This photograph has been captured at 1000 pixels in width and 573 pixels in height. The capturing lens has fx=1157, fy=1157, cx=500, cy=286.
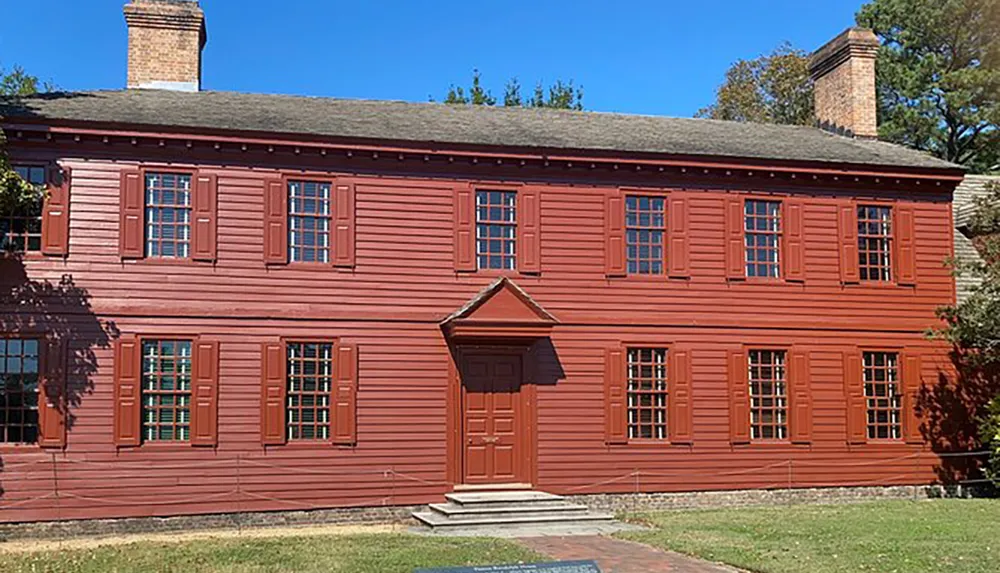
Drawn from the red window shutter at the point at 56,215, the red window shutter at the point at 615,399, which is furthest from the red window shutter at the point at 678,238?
the red window shutter at the point at 56,215

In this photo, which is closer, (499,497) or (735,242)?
(499,497)

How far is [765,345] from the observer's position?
821 inches

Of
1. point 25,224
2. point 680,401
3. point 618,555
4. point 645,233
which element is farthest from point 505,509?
point 25,224

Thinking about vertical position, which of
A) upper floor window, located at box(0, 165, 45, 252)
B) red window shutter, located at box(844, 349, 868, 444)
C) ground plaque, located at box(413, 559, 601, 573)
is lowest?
ground plaque, located at box(413, 559, 601, 573)

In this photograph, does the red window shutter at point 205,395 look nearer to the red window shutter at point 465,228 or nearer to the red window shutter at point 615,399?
the red window shutter at point 465,228

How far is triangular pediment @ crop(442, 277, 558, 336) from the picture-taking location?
747 inches

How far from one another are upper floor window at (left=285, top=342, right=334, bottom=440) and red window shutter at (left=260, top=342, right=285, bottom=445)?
0.56 feet

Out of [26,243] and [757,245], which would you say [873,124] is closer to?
[757,245]

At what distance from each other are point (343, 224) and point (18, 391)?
557 centimetres

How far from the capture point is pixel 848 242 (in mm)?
21422

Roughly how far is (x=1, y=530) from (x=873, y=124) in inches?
735

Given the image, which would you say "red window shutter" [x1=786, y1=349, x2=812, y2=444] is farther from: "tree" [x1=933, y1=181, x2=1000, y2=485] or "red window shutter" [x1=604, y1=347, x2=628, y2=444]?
"red window shutter" [x1=604, y1=347, x2=628, y2=444]

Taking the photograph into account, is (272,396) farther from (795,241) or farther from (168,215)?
(795,241)

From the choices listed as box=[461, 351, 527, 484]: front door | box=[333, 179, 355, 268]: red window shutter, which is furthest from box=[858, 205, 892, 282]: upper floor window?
box=[333, 179, 355, 268]: red window shutter
